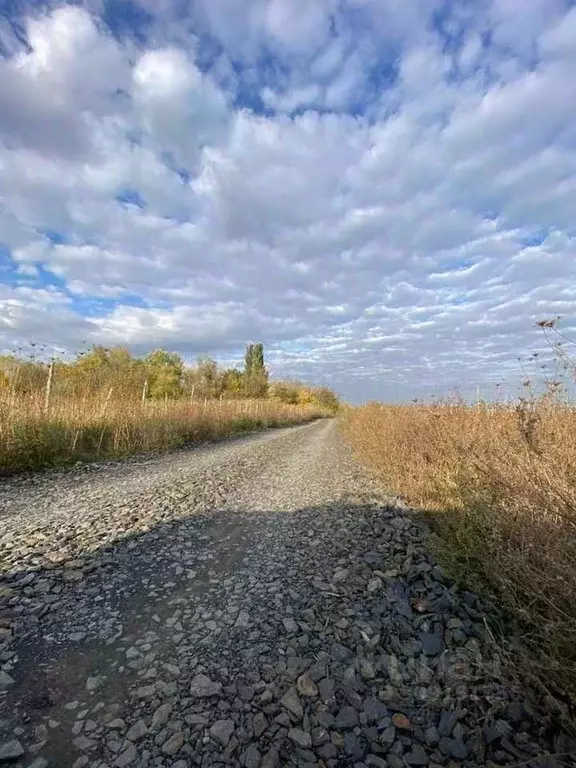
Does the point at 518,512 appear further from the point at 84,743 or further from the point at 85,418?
the point at 85,418

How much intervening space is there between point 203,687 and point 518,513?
2.55 meters

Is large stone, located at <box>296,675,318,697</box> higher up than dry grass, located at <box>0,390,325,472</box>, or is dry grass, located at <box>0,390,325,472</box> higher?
dry grass, located at <box>0,390,325,472</box>

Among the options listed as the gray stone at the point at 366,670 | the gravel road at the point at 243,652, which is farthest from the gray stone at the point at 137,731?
the gray stone at the point at 366,670

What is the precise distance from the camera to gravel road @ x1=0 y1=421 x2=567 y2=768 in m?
1.97

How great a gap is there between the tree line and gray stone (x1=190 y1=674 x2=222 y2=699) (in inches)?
355

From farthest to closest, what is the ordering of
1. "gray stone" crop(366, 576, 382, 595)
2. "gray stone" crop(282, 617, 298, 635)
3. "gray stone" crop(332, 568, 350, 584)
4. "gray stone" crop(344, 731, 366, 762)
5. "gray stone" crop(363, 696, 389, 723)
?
1. "gray stone" crop(332, 568, 350, 584)
2. "gray stone" crop(366, 576, 382, 595)
3. "gray stone" crop(282, 617, 298, 635)
4. "gray stone" crop(363, 696, 389, 723)
5. "gray stone" crop(344, 731, 366, 762)

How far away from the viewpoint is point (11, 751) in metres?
1.86

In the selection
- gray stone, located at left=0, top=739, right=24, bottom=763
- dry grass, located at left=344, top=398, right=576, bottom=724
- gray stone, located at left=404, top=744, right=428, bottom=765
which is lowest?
gray stone, located at left=404, top=744, right=428, bottom=765

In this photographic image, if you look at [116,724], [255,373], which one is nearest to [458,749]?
[116,724]

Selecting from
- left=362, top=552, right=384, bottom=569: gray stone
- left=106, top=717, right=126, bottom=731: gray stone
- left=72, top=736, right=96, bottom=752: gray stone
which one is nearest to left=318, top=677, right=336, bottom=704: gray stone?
left=106, top=717, right=126, bottom=731: gray stone

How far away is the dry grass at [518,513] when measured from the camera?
2.32m

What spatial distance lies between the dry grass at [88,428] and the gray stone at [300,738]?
7.75 meters

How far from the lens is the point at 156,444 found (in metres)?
12.2

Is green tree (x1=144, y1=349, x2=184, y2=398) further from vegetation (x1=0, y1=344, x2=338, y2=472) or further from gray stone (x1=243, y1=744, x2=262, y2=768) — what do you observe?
gray stone (x1=243, y1=744, x2=262, y2=768)
